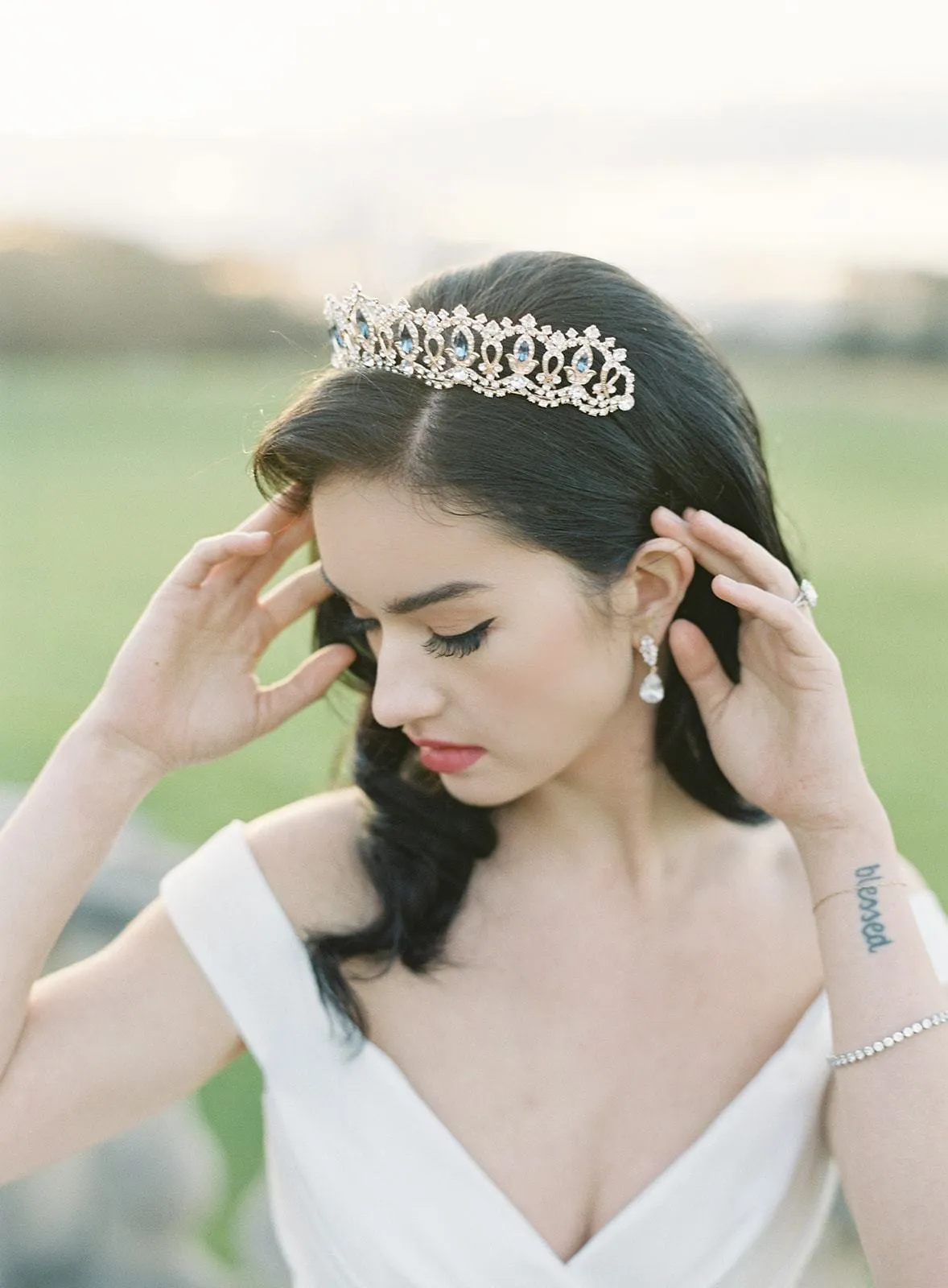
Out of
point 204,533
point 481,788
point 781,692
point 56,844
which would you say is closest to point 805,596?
point 781,692

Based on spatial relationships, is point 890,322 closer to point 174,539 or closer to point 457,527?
point 457,527

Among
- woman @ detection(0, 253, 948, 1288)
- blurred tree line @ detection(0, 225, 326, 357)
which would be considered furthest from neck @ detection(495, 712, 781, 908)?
blurred tree line @ detection(0, 225, 326, 357)

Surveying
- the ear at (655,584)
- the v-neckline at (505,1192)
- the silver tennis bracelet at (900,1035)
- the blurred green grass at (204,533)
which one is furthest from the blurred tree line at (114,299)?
the silver tennis bracelet at (900,1035)

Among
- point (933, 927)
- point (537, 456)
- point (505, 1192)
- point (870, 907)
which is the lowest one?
point (505, 1192)

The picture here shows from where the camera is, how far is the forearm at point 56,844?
4.93ft

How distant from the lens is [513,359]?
1.44 meters

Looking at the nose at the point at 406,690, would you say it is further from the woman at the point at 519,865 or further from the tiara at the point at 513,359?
the tiara at the point at 513,359

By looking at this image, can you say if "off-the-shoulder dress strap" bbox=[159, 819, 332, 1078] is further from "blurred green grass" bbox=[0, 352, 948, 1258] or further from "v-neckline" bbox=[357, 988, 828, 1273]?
"blurred green grass" bbox=[0, 352, 948, 1258]

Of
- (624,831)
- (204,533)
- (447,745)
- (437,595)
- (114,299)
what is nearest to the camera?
(437,595)

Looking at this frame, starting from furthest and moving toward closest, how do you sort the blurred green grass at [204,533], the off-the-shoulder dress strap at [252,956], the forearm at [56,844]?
the blurred green grass at [204,533] → the off-the-shoulder dress strap at [252,956] → the forearm at [56,844]

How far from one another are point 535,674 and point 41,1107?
0.74 m

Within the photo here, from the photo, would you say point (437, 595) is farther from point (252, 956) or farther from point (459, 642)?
point (252, 956)

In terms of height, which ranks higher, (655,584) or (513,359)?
(513,359)

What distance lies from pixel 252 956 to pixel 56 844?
273mm
